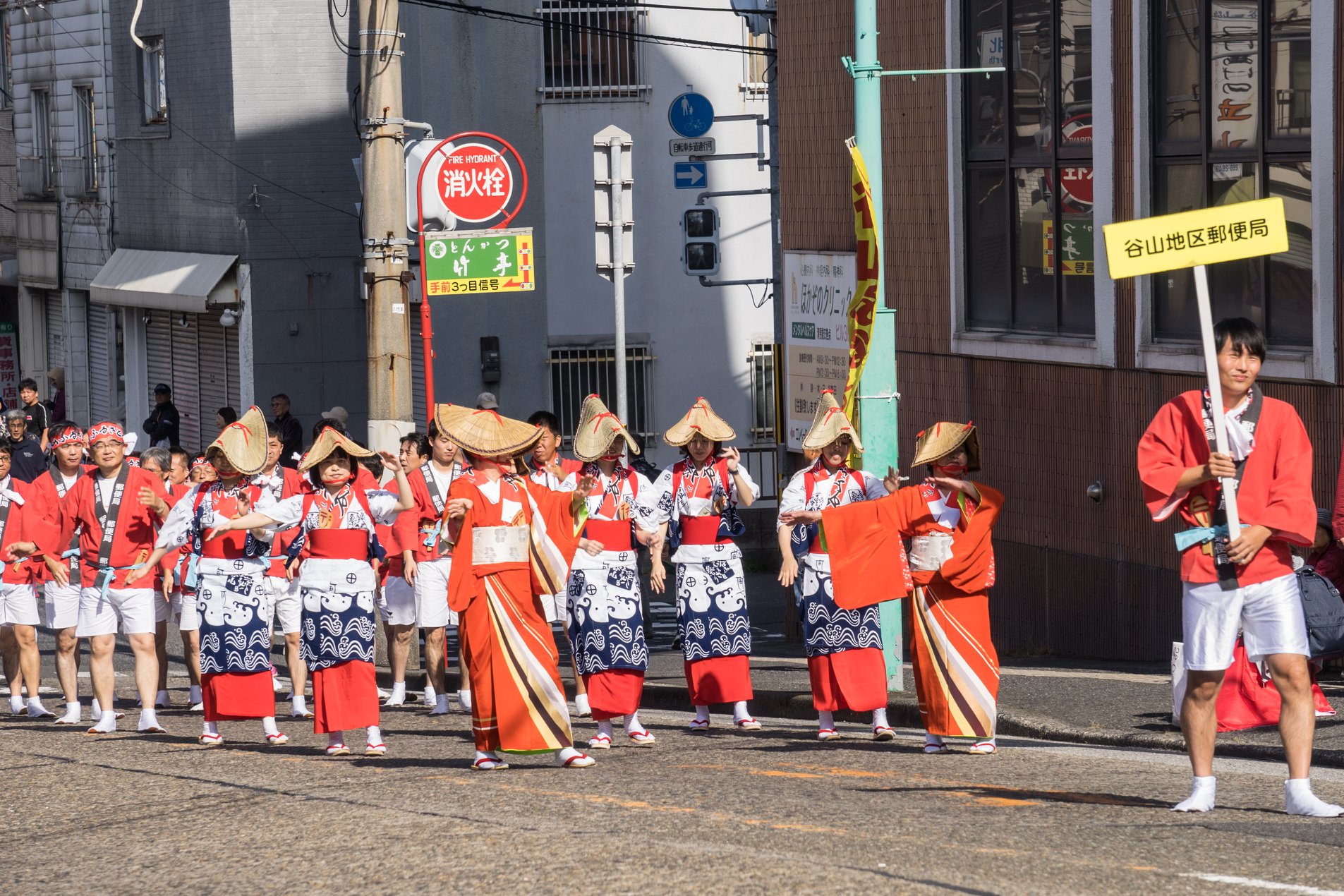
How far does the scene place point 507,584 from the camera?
9234mm

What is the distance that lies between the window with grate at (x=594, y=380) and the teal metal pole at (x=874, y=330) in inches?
510

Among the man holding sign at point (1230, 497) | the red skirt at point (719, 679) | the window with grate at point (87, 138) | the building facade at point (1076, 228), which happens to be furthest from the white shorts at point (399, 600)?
the window with grate at point (87, 138)

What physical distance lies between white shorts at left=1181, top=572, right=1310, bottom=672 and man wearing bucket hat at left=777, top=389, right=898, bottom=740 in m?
3.25

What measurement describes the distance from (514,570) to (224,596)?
247 centimetres

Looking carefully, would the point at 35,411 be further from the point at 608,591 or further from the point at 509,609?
the point at 509,609

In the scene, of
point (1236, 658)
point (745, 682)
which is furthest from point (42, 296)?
point (1236, 658)

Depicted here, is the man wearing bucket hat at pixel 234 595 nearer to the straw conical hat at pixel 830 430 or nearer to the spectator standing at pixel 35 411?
the straw conical hat at pixel 830 430

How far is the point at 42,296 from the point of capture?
34.1 meters

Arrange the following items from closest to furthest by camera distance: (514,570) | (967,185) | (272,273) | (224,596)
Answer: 1. (514,570)
2. (224,596)
3. (967,185)
4. (272,273)

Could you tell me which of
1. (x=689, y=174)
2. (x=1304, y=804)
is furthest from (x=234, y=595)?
(x=689, y=174)

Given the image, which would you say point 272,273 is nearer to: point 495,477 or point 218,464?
point 218,464

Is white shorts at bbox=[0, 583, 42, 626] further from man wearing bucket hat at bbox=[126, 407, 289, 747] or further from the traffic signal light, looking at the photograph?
the traffic signal light

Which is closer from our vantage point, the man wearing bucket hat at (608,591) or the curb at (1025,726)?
the curb at (1025,726)

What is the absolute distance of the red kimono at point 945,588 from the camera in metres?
9.51
